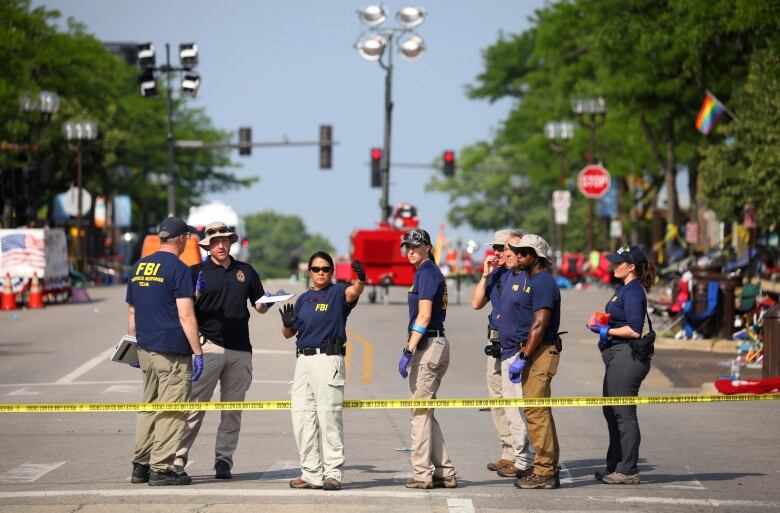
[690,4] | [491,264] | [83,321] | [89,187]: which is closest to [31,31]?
[89,187]

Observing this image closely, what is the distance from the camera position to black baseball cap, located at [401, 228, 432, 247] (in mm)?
12062

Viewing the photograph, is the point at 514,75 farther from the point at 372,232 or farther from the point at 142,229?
the point at 372,232

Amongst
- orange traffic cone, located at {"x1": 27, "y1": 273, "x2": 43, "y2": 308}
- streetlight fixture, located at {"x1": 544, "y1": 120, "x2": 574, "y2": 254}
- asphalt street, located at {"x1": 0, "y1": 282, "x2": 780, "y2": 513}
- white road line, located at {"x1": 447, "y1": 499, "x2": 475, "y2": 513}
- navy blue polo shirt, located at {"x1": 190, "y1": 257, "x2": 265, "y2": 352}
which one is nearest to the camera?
white road line, located at {"x1": 447, "y1": 499, "x2": 475, "y2": 513}

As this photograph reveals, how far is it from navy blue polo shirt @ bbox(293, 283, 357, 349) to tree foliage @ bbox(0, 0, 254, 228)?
48.1 metres

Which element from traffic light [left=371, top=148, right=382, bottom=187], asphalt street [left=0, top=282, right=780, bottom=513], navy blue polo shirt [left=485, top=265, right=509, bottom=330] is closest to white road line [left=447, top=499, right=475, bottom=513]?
asphalt street [left=0, top=282, right=780, bottom=513]

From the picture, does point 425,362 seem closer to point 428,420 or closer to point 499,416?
point 428,420

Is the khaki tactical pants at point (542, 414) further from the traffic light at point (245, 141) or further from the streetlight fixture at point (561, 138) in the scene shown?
the streetlight fixture at point (561, 138)

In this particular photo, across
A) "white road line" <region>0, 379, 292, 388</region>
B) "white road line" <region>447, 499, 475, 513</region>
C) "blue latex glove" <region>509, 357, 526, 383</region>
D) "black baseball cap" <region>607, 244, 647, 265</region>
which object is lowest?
"white road line" <region>0, 379, 292, 388</region>

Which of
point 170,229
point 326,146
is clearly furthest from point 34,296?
point 170,229

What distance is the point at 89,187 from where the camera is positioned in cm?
8481

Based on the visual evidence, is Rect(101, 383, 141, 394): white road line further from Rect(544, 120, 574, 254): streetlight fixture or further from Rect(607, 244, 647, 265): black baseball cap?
Rect(544, 120, 574, 254): streetlight fixture

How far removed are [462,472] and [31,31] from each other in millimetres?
58174

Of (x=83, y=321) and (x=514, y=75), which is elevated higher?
(x=514, y=75)

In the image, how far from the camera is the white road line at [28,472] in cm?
1245
